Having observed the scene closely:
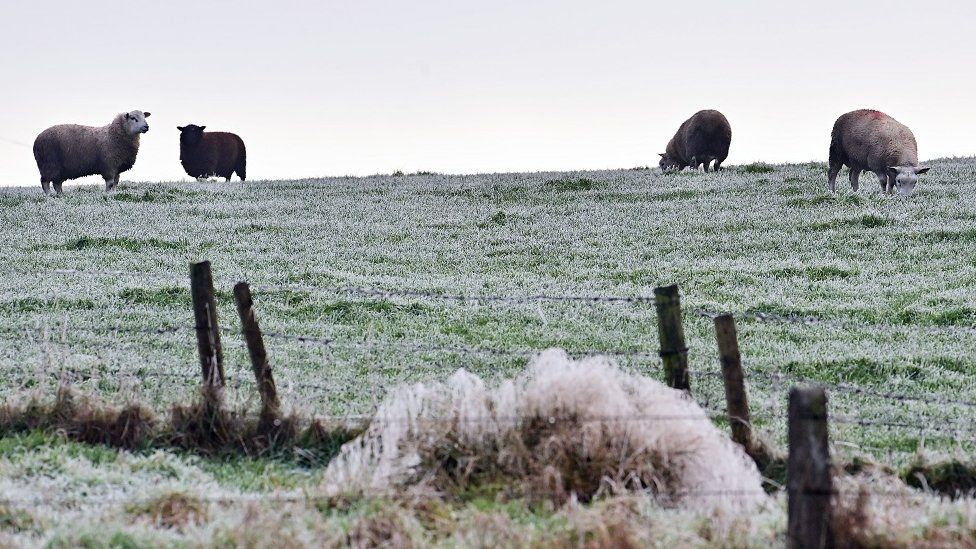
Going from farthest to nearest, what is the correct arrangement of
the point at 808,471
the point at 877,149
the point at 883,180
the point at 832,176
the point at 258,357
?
the point at 832,176 → the point at 883,180 → the point at 877,149 → the point at 258,357 → the point at 808,471

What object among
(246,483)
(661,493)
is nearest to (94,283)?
(246,483)

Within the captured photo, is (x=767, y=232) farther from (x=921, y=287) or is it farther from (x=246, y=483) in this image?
(x=246, y=483)

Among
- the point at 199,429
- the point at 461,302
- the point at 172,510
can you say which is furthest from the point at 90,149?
the point at 172,510

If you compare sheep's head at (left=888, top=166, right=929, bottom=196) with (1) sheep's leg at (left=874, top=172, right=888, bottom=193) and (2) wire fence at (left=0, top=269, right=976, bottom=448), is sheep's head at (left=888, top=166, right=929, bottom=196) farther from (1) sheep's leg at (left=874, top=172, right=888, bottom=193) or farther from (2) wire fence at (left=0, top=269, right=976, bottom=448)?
(2) wire fence at (left=0, top=269, right=976, bottom=448)

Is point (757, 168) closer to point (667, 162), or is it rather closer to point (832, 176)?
point (832, 176)

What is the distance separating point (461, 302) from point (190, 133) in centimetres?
3548

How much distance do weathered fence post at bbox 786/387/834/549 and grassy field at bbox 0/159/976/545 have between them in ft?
1.90

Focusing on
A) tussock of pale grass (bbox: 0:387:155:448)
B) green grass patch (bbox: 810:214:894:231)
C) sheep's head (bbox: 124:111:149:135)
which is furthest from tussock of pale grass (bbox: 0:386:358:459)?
sheep's head (bbox: 124:111:149:135)

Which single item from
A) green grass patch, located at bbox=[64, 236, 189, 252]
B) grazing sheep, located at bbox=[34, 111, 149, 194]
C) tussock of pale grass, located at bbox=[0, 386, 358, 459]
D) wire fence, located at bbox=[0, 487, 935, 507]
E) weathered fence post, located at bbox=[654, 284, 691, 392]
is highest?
grazing sheep, located at bbox=[34, 111, 149, 194]

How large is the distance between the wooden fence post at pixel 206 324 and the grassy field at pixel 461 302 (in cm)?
41

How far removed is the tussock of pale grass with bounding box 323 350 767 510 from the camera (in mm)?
6676

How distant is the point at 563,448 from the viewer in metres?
6.79

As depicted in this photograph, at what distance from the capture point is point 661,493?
6625 mm

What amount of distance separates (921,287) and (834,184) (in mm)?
15857
